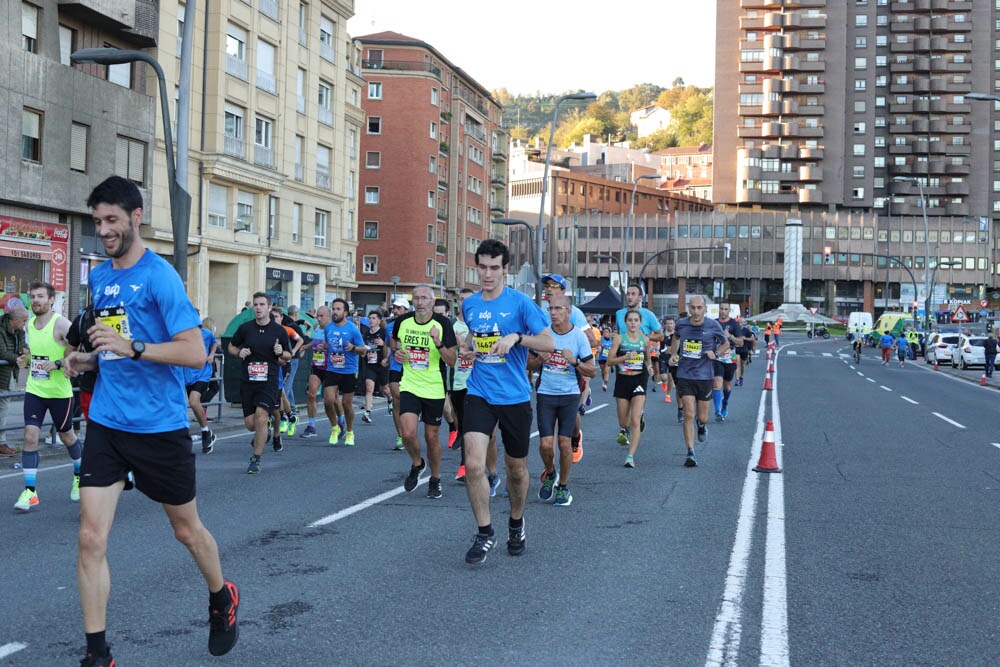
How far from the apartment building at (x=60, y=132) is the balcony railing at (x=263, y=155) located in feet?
23.0

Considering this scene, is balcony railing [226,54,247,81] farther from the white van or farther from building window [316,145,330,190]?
the white van

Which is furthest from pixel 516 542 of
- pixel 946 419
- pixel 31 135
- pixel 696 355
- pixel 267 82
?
pixel 267 82

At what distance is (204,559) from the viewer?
4.48 metres

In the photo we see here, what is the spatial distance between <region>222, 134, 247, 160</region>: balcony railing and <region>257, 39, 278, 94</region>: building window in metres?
2.50

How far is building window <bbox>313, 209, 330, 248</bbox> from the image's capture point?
44188mm

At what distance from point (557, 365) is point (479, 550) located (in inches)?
108

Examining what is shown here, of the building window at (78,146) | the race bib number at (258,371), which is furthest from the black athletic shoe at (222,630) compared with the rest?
the building window at (78,146)

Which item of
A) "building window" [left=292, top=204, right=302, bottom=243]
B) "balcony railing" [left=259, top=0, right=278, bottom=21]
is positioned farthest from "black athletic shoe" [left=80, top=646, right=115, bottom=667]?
"building window" [left=292, top=204, right=302, bottom=243]

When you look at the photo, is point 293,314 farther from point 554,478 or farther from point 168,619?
point 168,619

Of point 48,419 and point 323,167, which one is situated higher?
point 323,167

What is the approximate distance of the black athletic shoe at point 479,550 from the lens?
6473mm

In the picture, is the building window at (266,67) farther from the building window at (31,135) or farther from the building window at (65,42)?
the building window at (31,135)

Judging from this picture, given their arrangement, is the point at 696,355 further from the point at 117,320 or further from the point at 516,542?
the point at 117,320

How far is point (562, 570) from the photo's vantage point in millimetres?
6441
